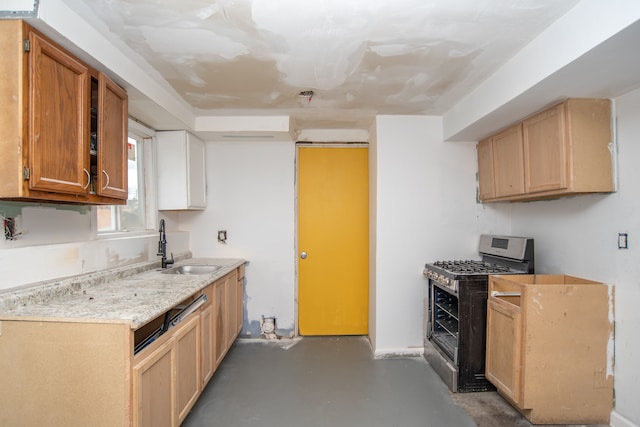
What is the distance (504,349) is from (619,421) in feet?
2.33

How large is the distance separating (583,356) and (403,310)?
4.55 ft

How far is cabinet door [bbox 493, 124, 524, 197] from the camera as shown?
7.95ft

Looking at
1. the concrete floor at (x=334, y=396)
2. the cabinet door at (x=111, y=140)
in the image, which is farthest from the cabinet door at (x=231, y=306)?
the cabinet door at (x=111, y=140)

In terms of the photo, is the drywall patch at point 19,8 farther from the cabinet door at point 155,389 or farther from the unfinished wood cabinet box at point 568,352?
the unfinished wood cabinet box at point 568,352

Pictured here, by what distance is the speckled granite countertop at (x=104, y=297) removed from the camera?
1394 millimetres

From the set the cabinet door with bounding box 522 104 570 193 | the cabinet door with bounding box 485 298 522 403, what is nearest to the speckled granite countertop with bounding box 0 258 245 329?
the cabinet door with bounding box 485 298 522 403

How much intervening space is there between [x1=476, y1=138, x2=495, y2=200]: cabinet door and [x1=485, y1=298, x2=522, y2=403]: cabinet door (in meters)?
1.06

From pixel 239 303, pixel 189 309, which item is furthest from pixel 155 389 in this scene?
pixel 239 303

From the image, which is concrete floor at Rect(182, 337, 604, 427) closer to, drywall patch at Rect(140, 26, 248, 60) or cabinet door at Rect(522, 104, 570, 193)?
A: cabinet door at Rect(522, 104, 570, 193)

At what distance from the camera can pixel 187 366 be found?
6.40ft

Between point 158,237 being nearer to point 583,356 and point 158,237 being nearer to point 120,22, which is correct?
point 120,22

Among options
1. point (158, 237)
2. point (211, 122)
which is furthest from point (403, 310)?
point (211, 122)

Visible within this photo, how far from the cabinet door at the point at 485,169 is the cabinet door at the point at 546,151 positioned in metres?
0.48

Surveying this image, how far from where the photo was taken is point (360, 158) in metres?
3.57
